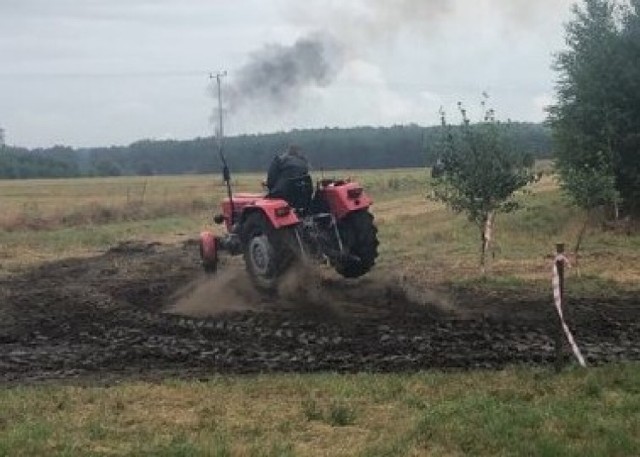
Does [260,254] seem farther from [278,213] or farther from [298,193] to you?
[298,193]

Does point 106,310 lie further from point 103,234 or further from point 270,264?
point 103,234

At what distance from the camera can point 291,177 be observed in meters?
13.0

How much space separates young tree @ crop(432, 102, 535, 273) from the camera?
15.8 m

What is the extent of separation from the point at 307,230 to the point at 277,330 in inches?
95.9

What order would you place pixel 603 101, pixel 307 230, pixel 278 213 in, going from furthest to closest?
pixel 603 101
pixel 307 230
pixel 278 213

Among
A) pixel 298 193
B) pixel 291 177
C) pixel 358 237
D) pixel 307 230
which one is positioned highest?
pixel 291 177

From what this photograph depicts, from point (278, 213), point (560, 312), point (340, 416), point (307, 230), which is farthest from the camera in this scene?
point (307, 230)

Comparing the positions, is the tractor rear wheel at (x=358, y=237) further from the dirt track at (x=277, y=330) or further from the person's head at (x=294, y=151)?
the person's head at (x=294, y=151)

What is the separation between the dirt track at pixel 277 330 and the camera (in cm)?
934

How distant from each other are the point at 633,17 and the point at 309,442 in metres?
19.9

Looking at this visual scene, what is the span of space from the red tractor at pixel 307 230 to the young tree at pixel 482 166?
311cm

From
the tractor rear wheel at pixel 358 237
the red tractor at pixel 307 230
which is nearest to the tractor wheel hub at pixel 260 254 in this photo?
the red tractor at pixel 307 230

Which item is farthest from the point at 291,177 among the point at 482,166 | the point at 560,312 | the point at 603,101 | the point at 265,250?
the point at 603,101

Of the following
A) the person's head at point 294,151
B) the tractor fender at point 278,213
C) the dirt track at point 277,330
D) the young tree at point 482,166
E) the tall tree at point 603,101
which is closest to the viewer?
the dirt track at point 277,330
